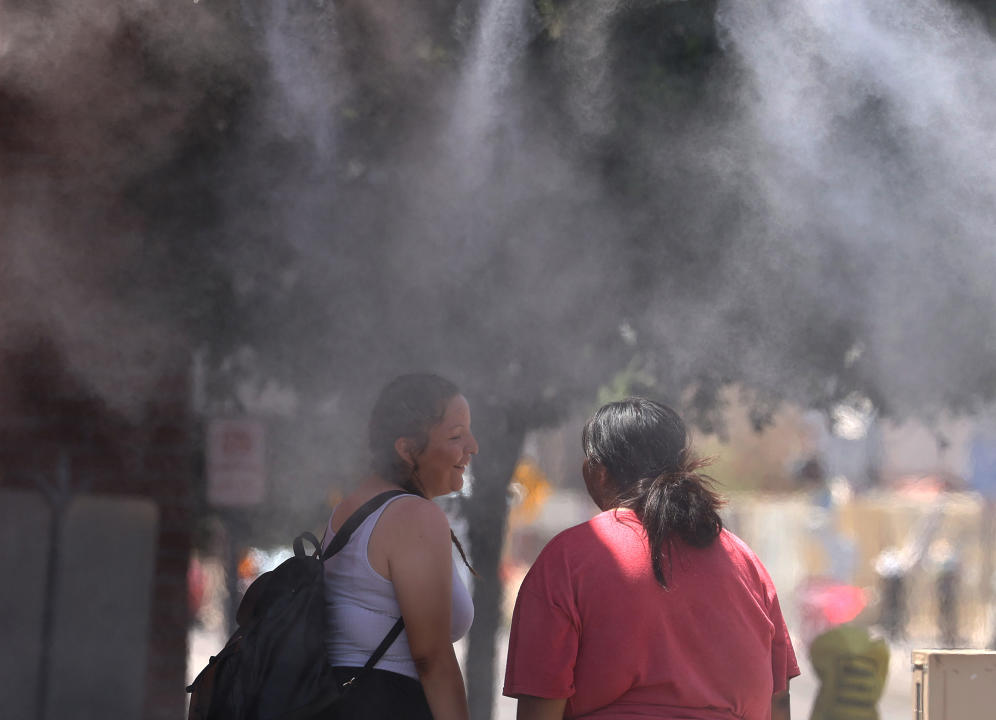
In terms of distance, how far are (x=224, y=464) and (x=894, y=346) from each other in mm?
3761

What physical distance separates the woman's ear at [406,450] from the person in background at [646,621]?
31cm

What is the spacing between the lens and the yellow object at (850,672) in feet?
14.5

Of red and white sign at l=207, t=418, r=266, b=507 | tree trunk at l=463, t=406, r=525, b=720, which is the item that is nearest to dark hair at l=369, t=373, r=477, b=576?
tree trunk at l=463, t=406, r=525, b=720

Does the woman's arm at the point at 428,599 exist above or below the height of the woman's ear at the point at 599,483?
below

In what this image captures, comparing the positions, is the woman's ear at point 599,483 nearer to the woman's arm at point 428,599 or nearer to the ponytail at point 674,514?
the ponytail at point 674,514

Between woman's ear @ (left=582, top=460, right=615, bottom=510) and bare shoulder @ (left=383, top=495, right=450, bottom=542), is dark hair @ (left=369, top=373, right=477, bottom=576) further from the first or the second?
woman's ear @ (left=582, top=460, right=615, bottom=510)

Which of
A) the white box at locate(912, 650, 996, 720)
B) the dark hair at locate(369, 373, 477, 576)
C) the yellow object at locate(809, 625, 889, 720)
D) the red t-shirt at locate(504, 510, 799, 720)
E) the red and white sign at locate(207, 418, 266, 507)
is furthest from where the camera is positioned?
the red and white sign at locate(207, 418, 266, 507)

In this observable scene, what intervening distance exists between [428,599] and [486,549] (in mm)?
3669

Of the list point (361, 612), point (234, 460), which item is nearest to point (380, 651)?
point (361, 612)

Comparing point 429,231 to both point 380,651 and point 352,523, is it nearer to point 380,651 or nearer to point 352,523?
point 352,523

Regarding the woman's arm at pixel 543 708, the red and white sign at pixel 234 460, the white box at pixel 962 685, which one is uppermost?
the red and white sign at pixel 234 460

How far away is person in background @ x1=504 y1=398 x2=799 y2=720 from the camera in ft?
6.27

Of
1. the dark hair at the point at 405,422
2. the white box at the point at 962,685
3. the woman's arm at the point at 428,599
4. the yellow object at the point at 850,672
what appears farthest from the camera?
the yellow object at the point at 850,672

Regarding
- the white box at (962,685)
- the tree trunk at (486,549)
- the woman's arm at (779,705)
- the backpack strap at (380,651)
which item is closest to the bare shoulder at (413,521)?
the backpack strap at (380,651)
